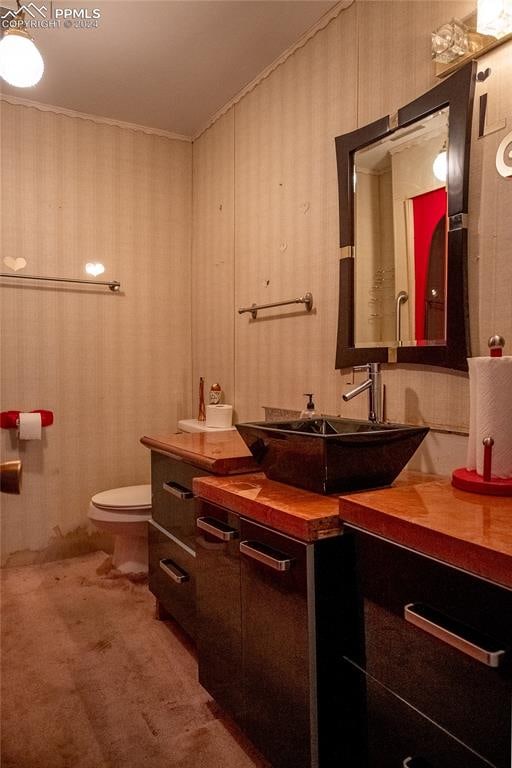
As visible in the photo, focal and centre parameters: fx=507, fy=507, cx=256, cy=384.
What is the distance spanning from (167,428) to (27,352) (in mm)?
942

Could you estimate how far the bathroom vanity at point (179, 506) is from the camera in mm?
1736

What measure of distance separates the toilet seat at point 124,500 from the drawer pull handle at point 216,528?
A: 954 millimetres

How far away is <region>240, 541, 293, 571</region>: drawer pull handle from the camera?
3.81 ft

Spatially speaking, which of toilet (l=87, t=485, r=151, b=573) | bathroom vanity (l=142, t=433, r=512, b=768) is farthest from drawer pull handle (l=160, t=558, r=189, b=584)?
toilet (l=87, t=485, r=151, b=573)

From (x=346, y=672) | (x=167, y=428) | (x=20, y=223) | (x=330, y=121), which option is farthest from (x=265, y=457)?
(x=20, y=223)

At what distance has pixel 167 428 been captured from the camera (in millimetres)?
3238

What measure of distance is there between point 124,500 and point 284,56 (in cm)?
221

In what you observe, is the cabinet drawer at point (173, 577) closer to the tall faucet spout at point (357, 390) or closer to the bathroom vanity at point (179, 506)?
the bathroom vanity at point (179, 506)

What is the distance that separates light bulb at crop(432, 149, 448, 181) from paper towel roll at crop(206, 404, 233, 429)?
151 cm

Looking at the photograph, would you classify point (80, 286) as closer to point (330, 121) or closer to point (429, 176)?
point (330, 121)

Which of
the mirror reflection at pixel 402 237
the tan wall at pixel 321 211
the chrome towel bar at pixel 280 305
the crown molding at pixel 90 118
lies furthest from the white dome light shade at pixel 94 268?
the mirror reflection at pixel 402 237

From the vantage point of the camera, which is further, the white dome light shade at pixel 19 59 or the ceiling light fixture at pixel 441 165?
the white dome light shade at pixel 19 59

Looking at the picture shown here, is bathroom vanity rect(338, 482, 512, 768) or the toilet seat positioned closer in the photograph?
bathroom vanity rect(338, 482, 512, 768)

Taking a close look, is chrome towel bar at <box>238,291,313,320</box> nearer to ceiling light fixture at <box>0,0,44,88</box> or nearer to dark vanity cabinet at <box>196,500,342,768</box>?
dark vanity cabinet at <box>196,500,342,768</box>
